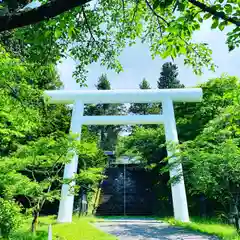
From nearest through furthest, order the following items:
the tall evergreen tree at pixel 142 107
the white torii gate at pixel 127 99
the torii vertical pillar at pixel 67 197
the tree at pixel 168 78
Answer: the torii vertical pillar at pixel 67 197
the white torii gate at pixel 127 99
the tall evergreen tree at pixel 142 107
the tree at pixel 168 78

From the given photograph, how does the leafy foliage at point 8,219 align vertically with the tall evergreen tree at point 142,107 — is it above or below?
below

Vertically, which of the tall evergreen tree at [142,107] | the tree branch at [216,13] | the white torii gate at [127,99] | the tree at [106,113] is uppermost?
the tall evergreen tree at [142,107]

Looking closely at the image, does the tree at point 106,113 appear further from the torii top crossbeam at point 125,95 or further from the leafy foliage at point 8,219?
the leafy foliage at point 8,219

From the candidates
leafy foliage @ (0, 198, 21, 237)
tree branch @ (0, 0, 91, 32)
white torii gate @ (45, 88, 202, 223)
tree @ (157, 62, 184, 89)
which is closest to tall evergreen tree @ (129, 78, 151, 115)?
tree @ (157, 62, 184, 89)

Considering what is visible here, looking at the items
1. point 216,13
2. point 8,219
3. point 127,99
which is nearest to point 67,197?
point 127,99

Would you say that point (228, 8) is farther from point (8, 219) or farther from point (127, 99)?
point (127, 99)

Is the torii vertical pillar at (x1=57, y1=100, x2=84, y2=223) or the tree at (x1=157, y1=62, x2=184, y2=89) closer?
the torii vertical pillar at (x1=57, y1=100, x2=84, y2=223)

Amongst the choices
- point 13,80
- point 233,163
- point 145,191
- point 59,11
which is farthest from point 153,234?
point 145,191

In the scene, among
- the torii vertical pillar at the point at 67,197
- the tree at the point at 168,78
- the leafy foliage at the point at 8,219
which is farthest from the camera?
the tree at the point at 168,78

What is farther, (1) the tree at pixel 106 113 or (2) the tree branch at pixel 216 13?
(1) the tree at pixel 106 113

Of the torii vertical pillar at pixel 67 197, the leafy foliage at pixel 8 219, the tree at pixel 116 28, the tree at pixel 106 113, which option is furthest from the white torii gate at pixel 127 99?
the tree at pixel 106 113

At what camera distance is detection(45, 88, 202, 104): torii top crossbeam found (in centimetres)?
1038

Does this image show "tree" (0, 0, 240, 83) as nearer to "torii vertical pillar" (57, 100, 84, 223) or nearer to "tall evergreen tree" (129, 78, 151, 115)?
"torii vertical pillar" (57, 100, 84, 223)

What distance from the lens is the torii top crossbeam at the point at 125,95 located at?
10.4m
